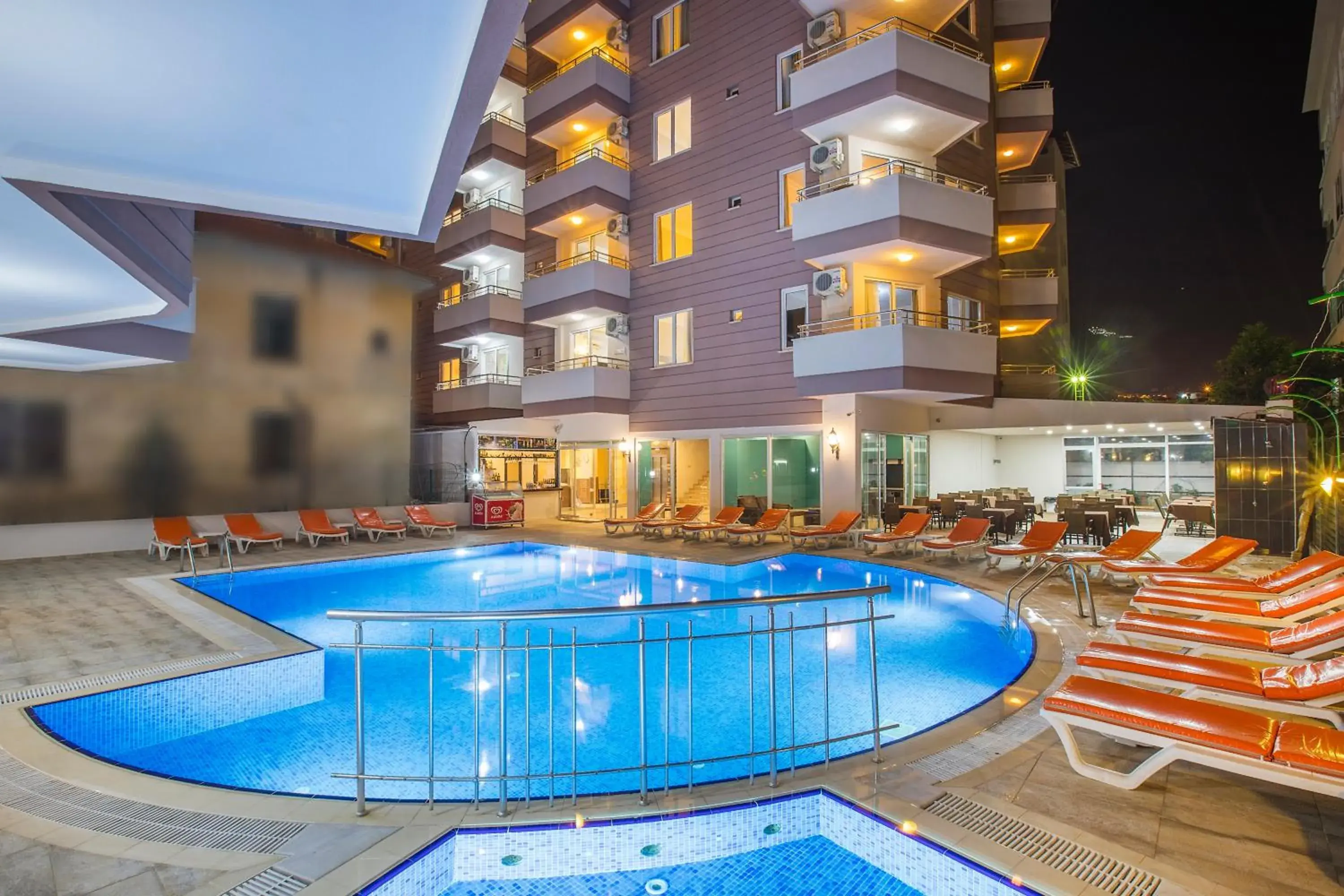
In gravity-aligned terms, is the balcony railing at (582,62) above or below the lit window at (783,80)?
above

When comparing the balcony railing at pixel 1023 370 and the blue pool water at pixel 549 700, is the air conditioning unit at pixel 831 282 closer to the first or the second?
the blue pool water at pixel 549 700

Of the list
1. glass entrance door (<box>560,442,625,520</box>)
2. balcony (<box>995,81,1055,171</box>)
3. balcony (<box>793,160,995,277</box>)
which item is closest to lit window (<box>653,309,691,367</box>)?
balcony (<box>793,160,995,277</box>)

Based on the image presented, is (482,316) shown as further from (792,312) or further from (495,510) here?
(792,312)

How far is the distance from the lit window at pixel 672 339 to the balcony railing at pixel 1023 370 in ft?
31.4

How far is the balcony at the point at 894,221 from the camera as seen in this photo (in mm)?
13438

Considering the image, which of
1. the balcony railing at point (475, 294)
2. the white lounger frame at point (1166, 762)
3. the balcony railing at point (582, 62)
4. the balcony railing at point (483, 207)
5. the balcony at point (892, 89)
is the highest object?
the balcony railing at point (582, 62)

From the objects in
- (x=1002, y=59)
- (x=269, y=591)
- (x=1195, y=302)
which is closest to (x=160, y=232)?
(x=269, y=591)

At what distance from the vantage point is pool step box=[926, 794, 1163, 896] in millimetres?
2619

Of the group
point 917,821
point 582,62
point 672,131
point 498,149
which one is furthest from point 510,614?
point 498,149

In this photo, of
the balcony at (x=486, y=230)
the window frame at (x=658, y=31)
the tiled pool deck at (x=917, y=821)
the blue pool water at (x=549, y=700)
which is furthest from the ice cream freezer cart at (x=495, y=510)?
the tiled pool deck at (x=917, y=821)

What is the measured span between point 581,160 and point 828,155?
8978 mm

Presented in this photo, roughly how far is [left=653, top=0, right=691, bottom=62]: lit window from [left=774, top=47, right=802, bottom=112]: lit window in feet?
11.1

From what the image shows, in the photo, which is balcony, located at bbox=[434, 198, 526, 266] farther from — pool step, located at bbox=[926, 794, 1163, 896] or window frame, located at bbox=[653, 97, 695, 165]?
pool step, located at bbox=[926, 794, 1163, 896]

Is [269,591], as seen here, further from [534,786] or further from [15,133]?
[15,133]
